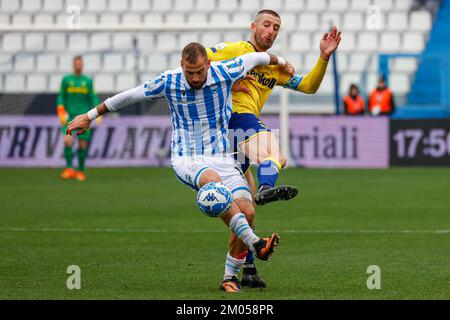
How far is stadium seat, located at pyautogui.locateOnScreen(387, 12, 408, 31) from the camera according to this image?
31.1 metres

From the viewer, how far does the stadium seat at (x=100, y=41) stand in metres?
26.7

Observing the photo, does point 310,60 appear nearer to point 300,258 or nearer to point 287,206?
point 287,206

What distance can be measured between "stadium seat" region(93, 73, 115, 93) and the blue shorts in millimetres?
18464

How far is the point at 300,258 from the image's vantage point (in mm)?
10453

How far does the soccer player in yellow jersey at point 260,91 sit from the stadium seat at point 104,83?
18.2 metres

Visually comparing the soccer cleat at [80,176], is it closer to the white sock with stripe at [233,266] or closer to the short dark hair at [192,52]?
the white sock with stripe at [233,266]

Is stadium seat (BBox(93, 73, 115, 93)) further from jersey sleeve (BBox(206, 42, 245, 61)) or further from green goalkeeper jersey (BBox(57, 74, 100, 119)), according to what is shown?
jersey sleeve (BBox(206, 42, 245, 61))

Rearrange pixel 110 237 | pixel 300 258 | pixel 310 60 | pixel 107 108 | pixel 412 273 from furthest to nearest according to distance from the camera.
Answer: pixel 310 60
pixel 110 237
pixel 300 258
pixel 412 273
pixel 107 108

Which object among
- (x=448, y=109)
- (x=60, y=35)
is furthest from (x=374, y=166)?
(x=60, y=35)

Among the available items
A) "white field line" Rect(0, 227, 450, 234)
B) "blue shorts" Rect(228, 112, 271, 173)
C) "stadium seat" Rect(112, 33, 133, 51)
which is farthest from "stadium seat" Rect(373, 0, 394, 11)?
"blue shorts" Rect(228, 112, 271, 173)

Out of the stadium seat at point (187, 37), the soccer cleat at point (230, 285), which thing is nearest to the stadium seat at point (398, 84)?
the stadium seat at point (187, 37)

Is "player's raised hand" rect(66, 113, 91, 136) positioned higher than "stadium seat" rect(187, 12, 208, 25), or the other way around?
"stadium seat" rect(187, 12, 208, 25)

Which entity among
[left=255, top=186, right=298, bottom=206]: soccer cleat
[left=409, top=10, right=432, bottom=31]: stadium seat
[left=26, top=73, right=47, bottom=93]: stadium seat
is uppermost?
[left=409, top=10, right=432, bottom=31]: stadium seat
